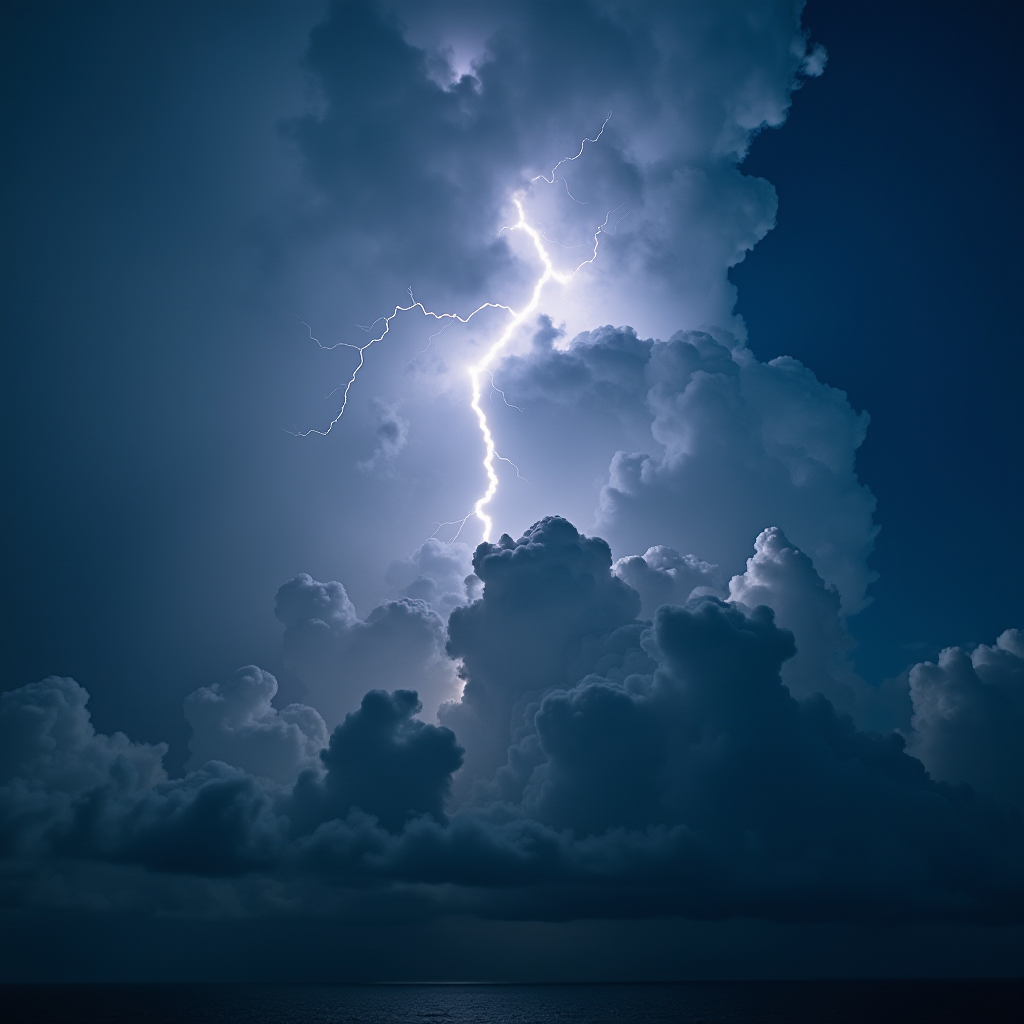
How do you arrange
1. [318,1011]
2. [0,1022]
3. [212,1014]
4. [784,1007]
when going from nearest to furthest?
[0,1022] < [212,1014] < [318,1011] < [784,1007]

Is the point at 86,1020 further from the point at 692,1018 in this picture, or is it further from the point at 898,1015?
the point at 898,1015

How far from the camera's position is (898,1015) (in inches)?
6412

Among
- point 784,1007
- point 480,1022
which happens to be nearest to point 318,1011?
point 480,1022

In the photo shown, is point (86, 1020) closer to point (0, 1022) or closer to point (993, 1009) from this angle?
point (0, 1022)

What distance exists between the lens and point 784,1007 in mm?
198500

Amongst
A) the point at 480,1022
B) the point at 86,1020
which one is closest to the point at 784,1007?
the point at 480,1022

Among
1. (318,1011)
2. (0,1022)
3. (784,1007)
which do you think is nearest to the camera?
(0,1022)

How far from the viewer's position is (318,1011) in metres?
186

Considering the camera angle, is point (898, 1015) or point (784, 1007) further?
point (784, 1007)

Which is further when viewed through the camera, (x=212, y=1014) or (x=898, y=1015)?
(x=212, y=1014)

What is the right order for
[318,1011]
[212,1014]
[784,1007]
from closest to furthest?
[212,1014]
[318,1011]
[784,1007]

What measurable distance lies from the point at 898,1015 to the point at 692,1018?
4629cm

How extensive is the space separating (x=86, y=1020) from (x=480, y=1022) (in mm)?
82219

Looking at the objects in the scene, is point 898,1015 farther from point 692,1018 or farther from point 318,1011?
point 318,1011
